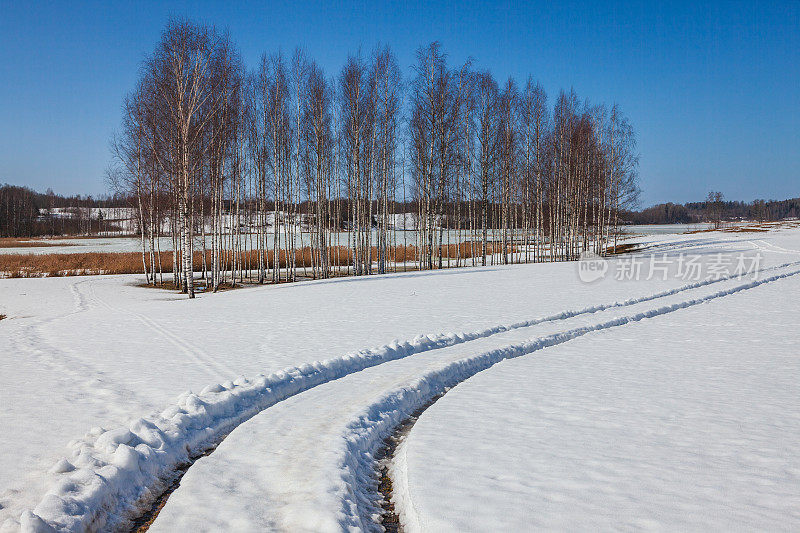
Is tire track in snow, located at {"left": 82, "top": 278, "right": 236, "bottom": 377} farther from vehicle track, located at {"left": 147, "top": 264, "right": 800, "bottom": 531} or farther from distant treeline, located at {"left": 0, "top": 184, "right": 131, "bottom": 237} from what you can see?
distant treeline, located at {"left": 0, "top": 184, "right": 131, "bottom": 237}

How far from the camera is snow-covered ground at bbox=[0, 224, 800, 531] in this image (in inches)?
152

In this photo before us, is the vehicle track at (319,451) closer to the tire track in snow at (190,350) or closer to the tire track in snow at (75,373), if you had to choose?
the tire track in snow at (190,350)

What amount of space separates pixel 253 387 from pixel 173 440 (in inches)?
66.8

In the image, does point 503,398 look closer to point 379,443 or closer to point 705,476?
point 379,443

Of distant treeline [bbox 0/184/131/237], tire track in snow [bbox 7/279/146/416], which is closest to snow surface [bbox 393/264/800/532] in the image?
tire track in snow [bbox 7/279/146/416]

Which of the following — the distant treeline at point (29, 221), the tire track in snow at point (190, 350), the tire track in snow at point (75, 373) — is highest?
the distant treeline at point (29, 221)

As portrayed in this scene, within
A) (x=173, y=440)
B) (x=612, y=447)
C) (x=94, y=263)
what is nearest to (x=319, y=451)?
(x=173, y=440)

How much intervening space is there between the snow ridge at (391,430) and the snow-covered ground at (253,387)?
3cm

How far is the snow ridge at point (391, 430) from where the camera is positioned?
383 cm

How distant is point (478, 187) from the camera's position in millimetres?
30906

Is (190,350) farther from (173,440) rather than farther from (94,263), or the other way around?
(94,263)

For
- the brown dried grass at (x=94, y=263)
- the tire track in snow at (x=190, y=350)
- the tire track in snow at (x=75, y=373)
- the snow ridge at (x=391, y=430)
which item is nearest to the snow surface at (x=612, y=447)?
the snow ridge at (x=391, y=430)

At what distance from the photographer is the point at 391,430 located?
18.7ft

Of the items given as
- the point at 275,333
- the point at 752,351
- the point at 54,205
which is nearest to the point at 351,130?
the point at 275,333
